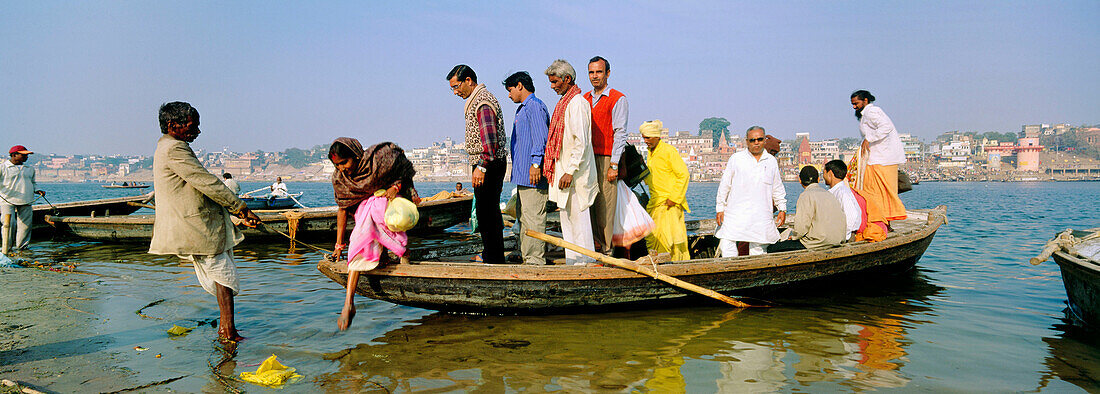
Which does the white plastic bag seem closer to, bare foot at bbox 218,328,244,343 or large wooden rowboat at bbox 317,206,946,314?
large wooden rowboat at bbox 317,206,946,314

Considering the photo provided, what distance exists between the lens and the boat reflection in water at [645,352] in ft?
12.0

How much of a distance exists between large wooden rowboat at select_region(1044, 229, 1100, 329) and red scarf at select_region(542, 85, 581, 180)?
13.9 feet

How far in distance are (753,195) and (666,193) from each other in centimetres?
84

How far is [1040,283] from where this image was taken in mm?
7449

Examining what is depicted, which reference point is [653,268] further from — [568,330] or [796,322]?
[796,322]

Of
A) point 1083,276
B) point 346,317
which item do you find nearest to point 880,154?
point 1083,276

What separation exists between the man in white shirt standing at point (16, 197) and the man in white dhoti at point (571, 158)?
28.6 feet

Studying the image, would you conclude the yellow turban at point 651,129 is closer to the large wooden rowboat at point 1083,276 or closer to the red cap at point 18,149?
the large wooden rowboat at point 1083,276

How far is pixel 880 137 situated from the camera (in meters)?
7.02

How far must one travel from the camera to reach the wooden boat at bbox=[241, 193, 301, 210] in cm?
1575

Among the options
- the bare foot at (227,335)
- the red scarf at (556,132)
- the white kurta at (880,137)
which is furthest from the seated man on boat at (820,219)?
the bare foot at (227,335)

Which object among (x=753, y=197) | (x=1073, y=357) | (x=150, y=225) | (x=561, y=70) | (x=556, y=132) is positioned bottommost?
(x=1073, y=357)

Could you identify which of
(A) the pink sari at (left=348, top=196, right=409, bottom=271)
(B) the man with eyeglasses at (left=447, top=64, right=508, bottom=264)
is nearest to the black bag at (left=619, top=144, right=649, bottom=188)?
(B) the man with eyeglasses at (left=447, top=64, right=508, bottom=264)

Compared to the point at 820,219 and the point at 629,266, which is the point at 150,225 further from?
the point at 820,219
